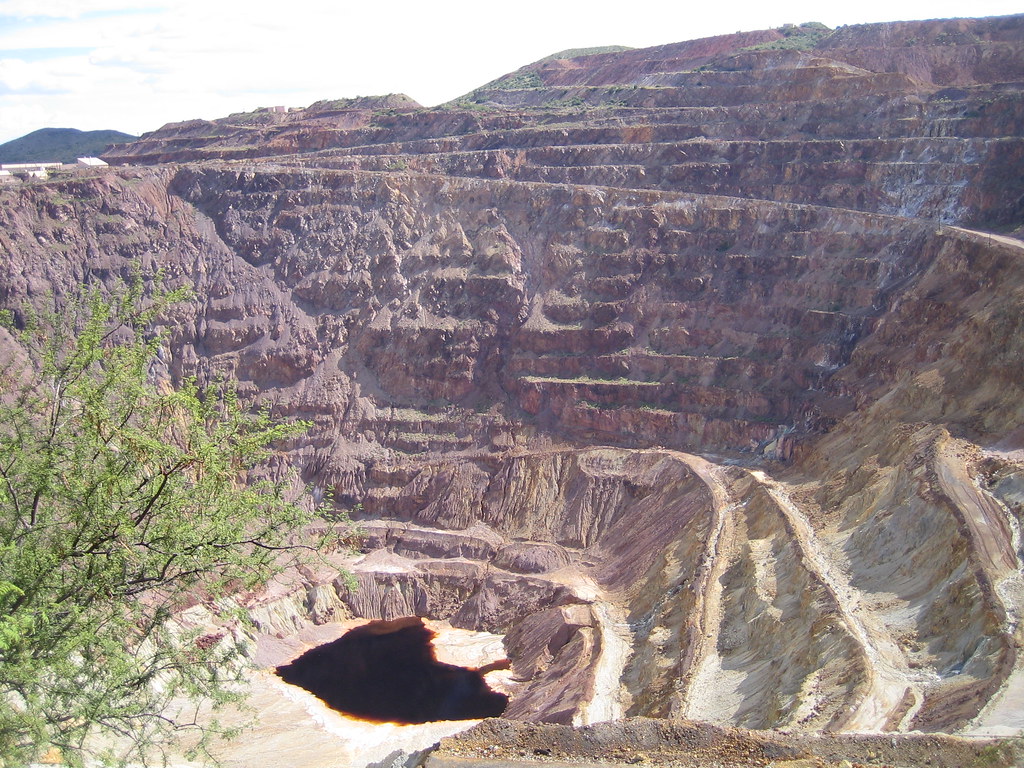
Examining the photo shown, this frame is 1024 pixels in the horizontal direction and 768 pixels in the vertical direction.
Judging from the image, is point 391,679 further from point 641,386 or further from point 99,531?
point 99,531

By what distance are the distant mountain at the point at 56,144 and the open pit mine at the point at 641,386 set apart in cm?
6478

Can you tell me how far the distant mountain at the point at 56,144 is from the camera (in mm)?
150875

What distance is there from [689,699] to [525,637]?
18.0 meters

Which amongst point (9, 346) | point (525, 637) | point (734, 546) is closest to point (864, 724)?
point (734, 546)

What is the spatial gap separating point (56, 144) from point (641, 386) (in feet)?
452

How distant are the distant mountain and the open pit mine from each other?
213 ft

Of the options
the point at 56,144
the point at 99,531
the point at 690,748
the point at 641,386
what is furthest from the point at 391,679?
the point at 56,144

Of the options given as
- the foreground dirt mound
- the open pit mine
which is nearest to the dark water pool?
the open pit mine

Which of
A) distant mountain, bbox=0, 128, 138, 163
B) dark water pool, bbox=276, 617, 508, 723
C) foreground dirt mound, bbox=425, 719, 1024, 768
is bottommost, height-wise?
dark water pool, bbox=276, 617, 508, 723

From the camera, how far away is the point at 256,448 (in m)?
19.5

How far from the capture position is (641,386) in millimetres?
67625

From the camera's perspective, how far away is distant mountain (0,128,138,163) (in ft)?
495

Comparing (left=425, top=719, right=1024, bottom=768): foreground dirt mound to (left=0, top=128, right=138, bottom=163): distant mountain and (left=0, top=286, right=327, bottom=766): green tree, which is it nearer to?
(left=0, top=286, right=327, bottom=766): green tree

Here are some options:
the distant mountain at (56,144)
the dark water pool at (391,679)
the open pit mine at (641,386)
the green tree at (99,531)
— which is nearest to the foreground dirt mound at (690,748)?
the open pit mine at (641,386)
